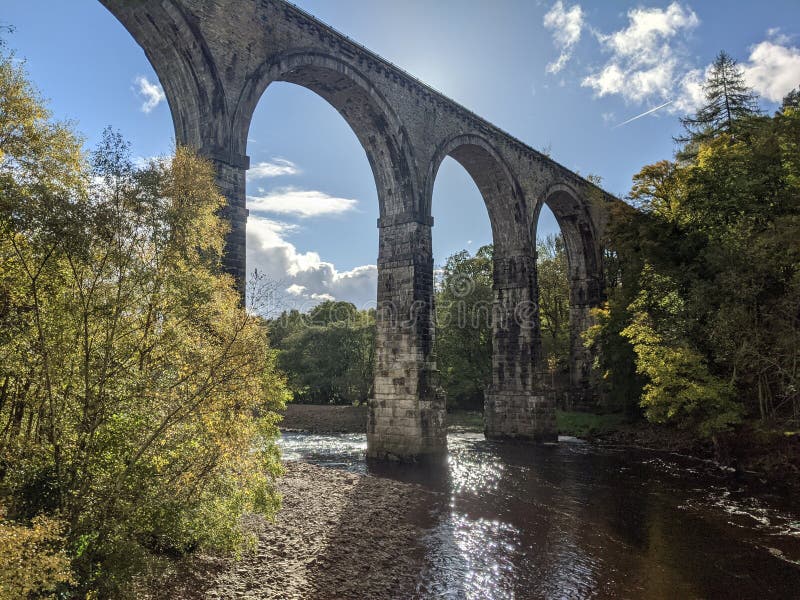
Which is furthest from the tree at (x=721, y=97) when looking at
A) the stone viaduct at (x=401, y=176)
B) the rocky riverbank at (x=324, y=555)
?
the rocky riverbank at (x=324, y=555)

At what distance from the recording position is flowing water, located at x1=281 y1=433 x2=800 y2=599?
7.11 meters

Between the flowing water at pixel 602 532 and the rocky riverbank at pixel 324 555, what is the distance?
388 mm

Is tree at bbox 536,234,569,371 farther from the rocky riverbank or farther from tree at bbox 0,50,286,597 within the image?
tree at bbox 0,50,286,597

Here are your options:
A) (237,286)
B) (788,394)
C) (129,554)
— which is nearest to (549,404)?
(788,394)

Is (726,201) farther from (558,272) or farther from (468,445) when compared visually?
(558,272)

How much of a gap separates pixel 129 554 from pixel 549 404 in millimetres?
18753

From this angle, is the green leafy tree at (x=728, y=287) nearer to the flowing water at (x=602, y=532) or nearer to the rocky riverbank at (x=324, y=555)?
the flowing water at (x=602, y=532)

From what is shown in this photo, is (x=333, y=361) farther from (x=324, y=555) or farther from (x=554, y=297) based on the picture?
(x=324, y=555)

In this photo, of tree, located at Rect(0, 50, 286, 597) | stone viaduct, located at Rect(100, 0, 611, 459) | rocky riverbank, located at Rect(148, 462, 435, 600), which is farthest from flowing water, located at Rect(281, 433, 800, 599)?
stone viaduct, located at Rect(100, 0, 611, 459)

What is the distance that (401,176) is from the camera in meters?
17.5

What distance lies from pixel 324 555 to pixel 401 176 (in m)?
12.6

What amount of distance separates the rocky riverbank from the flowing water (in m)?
0.39

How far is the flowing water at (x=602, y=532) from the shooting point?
23.3 ft

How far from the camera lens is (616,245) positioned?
821 inches
